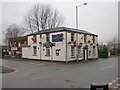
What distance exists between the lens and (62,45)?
22016 millimetres

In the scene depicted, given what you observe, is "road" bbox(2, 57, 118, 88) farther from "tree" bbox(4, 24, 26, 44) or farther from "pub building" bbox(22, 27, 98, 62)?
"tree" bbox(4, 24, 26, 44)

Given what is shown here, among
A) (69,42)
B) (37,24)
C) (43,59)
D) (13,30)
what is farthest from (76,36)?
(13,30)

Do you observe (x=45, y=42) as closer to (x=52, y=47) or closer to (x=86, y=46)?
(x=52, y=47)

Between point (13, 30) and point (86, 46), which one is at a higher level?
point (13, 30)

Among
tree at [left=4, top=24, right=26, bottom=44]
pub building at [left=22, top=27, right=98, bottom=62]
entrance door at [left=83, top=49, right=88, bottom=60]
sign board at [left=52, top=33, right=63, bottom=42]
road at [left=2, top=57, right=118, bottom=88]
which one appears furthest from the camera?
tree at [left=4, top=24, right=26, bottom=44]

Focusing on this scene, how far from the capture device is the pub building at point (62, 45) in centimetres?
2198

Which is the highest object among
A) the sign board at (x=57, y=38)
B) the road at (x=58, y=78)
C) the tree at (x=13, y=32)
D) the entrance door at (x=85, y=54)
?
the tree at (x=13, y=32)

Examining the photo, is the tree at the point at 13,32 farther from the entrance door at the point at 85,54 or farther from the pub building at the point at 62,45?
the entrance door at the point at 85,54

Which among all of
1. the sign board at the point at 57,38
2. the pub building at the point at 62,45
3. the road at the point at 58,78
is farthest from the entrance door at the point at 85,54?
the road at the point at 58,78

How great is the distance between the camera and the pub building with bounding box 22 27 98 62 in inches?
866

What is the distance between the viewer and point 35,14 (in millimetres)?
41844

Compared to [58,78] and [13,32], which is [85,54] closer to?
[58,78]

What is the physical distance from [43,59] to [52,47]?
331cm

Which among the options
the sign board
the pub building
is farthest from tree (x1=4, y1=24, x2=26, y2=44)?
the sign board
